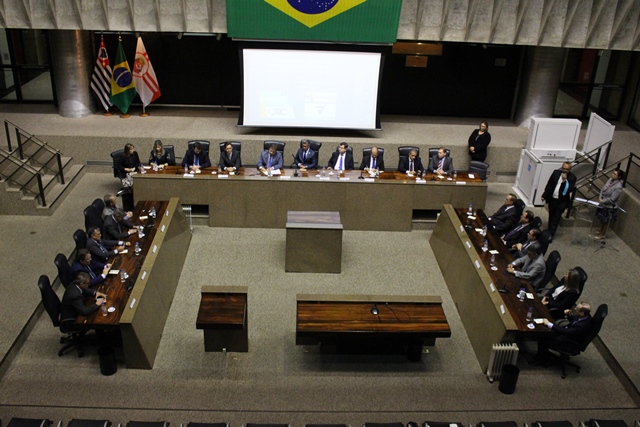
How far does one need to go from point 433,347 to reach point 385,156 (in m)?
6.19

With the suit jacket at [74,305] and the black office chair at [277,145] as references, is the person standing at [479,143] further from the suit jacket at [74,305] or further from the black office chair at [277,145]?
the suit jacket at [74,305]

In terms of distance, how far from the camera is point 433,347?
28.1 ft

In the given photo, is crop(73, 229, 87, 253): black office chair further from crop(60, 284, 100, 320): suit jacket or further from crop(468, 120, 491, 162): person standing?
crop(468, 120, 491, 162): person standing

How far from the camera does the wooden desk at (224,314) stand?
799 centimetres

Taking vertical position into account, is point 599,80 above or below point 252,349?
above

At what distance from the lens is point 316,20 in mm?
13195

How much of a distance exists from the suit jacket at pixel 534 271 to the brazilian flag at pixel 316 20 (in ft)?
20.8

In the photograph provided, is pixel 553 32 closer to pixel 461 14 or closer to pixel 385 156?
pixel 461 14

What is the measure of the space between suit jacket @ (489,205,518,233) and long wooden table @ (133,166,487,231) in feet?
3.60

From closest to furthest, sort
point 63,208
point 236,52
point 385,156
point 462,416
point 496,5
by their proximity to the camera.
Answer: point 462,416, point 63,208, point 496,5, point 385,156, point 236,52

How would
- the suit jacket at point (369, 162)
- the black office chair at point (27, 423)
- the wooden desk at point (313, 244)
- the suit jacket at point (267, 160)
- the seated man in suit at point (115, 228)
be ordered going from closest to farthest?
1. the black office chair at point (27, 423)
2. the seated man in suit at point (115, 228)
3. the wooden desk at point (313, 244)
4. the suit jacket at point (267, 160)
5. the suit jacket at point (369, 162)

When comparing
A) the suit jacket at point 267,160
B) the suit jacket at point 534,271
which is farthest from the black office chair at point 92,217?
the suit jacket at point 534,271

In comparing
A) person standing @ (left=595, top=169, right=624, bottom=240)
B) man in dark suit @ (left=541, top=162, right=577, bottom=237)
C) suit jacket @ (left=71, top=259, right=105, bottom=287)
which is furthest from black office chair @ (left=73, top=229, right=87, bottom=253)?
person standing @ (left=595, top=169, right=624, bottom=240)

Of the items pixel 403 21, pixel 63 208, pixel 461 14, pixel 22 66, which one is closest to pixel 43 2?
pixel 22 66
